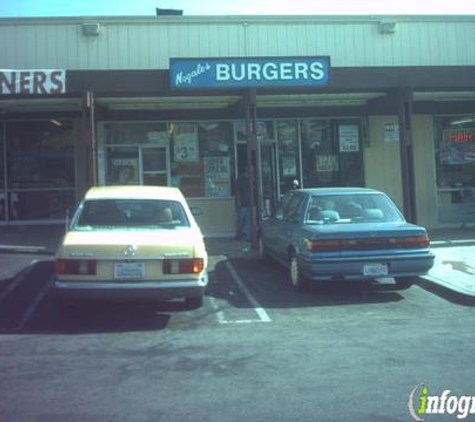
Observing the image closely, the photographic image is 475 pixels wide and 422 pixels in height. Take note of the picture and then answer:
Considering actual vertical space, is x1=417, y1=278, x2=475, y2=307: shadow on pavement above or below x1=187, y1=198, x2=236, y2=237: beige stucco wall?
below

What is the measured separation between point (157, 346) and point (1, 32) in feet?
36.5

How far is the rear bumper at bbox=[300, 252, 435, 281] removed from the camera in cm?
855

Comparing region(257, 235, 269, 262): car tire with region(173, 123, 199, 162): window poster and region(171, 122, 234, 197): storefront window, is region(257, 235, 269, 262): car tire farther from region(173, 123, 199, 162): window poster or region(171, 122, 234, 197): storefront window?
region(173, 123, 199, 162): window poster

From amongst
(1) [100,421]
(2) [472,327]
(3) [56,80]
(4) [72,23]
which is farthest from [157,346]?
(4) [72,23]

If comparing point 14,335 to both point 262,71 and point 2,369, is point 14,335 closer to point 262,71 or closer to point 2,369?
point 2,369

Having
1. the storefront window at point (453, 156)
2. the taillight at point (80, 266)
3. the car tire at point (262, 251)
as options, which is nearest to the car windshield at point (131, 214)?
the taillight at point (80, 266)

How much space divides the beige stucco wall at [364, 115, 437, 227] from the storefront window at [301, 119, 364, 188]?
1.02 ft

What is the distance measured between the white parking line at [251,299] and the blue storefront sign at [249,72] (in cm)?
355

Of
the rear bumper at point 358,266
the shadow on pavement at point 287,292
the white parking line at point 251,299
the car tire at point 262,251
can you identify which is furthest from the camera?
the car tire at point 262,251

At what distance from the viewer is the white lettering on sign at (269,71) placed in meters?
12.3

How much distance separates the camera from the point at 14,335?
7004 mm

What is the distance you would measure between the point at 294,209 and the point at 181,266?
3.28 metres

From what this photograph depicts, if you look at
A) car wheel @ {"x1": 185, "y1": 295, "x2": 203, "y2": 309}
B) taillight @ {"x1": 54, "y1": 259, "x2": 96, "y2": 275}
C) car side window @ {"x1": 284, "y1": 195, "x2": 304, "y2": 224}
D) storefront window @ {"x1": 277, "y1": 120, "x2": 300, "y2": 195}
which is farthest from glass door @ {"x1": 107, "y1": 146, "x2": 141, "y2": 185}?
taillight @ {"x1": 54, "y1": 259, "x2": 96, "y2": 275}

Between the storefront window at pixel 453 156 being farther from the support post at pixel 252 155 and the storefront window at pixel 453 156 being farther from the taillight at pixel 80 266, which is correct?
the taillight at pixel 80 266
